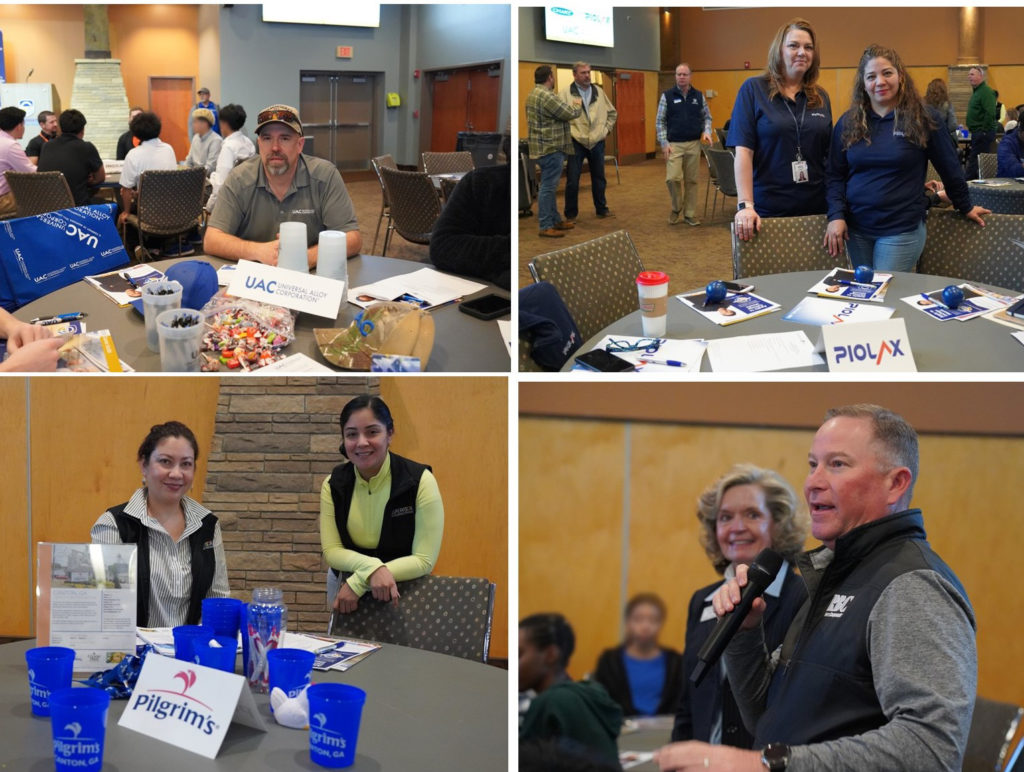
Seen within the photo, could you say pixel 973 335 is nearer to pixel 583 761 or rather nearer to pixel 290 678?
pixel 583 761

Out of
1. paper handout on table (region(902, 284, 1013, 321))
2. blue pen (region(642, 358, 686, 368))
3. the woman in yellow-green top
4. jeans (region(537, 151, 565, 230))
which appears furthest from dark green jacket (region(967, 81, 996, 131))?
the woman in yellow-green top

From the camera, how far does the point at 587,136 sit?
6.20 metres

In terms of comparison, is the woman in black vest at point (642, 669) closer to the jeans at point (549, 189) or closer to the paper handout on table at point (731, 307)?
the paper handout on table at point (731, 307)

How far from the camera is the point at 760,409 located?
2.92 metres

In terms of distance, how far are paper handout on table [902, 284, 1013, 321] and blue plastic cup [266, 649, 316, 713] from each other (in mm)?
1747

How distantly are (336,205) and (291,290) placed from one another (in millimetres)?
814

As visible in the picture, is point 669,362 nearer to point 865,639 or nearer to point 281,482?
point 865,639

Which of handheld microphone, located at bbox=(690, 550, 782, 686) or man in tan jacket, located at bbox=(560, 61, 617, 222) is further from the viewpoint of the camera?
man in tan jacket, located at bbox=(560, 61, 617, 222)

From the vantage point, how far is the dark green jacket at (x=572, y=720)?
4.33ft

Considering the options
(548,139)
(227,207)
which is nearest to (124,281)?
(227,207)

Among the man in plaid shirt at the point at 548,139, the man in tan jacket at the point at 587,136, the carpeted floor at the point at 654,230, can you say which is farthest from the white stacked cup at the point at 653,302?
the man in tan jacket at the point at 587,136

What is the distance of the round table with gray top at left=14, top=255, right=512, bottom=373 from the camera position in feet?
6.07

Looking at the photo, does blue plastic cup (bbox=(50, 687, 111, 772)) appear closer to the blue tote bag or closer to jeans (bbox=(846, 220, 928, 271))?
the blue tote bag

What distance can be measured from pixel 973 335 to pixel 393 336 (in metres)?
1.39
